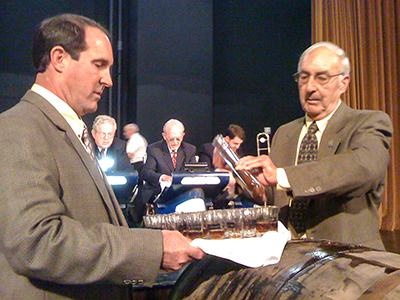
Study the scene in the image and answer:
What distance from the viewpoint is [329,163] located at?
5.03ft

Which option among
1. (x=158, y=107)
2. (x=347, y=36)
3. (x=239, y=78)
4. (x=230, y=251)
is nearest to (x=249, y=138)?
(x=239, y=78)

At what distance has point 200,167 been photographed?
399cm

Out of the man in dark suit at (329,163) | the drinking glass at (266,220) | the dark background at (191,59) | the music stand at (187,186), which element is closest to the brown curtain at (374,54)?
the dark background at (191,59)

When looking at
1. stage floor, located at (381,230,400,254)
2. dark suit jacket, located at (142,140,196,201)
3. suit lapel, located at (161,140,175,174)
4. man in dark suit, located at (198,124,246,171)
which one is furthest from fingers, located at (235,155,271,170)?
man in dark suit, located at (198,124,246,171)

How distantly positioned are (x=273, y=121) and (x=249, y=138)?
1.82ft

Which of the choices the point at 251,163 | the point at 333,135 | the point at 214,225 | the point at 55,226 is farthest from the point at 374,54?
the point at 55,226

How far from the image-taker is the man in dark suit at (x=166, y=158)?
4938 mm

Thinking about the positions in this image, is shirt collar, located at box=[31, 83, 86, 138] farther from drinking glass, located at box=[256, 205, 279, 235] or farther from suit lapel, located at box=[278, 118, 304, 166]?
suit lapel, located at box=[278, 118, 304, 166]

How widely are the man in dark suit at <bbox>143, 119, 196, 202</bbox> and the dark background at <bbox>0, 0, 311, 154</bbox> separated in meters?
1.83

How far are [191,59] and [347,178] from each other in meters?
6.09

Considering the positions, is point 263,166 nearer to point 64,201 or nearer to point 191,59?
point 64,201

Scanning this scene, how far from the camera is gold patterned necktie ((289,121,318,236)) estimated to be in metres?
1.72

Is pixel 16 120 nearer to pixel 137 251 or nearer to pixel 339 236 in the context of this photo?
pixel 137 251

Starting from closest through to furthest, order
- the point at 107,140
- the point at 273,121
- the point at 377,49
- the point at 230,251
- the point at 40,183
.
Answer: the point at 40,183 → the point at 230,251 → the point at 107,140 → the point at 377,49 → the point at 273,121
